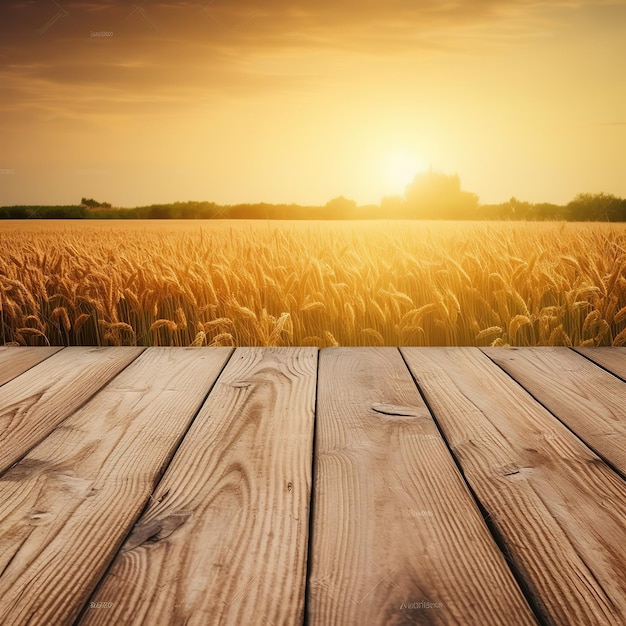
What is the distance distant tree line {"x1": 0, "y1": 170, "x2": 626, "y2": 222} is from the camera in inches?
157

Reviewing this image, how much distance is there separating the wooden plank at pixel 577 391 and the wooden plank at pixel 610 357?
3 centimetres

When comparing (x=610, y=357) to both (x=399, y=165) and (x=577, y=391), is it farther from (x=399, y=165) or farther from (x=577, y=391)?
(x=399, y=165)

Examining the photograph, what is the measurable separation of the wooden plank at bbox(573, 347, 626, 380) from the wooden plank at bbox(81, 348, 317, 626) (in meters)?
0.82

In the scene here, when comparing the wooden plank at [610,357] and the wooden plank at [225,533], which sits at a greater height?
the wooden plank at [225,533]

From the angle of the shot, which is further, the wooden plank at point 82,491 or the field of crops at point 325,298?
the field of crops at point 325,298

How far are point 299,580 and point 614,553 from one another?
0.37m

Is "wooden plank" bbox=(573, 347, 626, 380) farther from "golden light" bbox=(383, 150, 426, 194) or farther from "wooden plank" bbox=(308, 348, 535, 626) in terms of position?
"golden light" bbox=(383, 150, 426, 194)

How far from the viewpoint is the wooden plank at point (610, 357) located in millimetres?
1514

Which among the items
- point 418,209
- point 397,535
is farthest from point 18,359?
point 418,209

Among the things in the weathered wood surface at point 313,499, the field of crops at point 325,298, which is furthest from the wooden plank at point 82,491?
the field of crops at point 325,298

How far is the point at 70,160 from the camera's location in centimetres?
362

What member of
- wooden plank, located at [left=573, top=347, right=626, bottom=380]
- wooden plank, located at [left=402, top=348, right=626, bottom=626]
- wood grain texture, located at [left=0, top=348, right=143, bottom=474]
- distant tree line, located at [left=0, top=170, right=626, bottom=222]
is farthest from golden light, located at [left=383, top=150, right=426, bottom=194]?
wooden plank, located at [left=402, top=348, right=626, bottom=626]

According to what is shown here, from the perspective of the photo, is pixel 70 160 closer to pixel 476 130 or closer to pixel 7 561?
pixel 476 130

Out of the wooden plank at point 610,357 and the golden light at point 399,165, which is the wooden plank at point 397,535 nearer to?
the wooden plank at point 610,357
